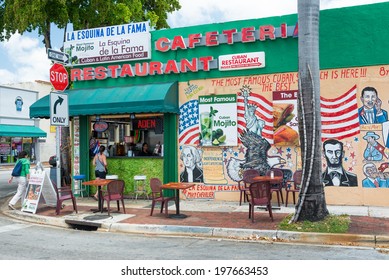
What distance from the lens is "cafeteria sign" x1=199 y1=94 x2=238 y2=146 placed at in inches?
510

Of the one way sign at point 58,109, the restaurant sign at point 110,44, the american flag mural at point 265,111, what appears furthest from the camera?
the restaurant sign at point 110,44

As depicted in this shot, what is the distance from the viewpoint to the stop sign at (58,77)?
469 inches

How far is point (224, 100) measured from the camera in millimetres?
13055

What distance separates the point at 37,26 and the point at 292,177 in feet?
43.1

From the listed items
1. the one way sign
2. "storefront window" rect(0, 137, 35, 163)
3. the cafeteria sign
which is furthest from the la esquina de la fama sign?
"storefront window" rect(0, 137, 35, 163)

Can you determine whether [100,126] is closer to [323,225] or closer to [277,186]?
[277,186]

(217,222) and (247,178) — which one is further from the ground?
(247,178)

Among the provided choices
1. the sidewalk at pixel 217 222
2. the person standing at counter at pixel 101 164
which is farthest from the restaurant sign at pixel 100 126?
the sidewalk at pixel 217 222

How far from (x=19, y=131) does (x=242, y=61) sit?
995 inches

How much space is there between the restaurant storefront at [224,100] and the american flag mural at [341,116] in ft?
0.09

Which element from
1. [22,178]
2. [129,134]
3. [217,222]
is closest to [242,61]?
[129,134]

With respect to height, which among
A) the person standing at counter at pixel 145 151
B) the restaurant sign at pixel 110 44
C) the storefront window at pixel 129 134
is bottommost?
the person standing at counter at pixel 145 151

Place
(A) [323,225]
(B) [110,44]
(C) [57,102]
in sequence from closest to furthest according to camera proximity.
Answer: (A) [323,225], (C) [57,102], (B) [110,44]

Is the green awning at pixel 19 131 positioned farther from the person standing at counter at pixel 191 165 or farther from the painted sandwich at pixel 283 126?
the painted sandwich at pixel 283 126
